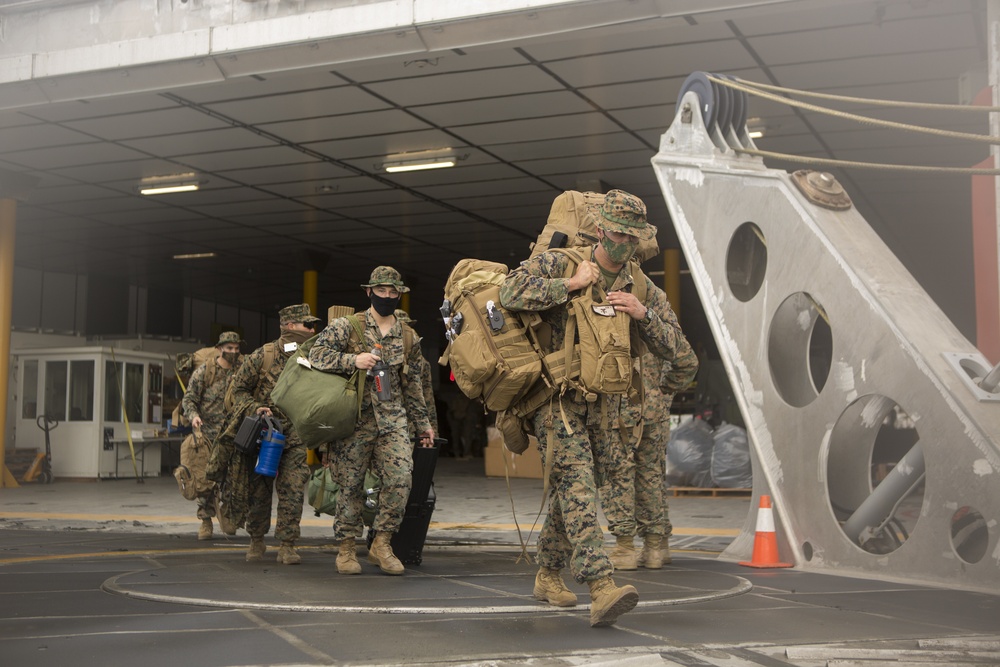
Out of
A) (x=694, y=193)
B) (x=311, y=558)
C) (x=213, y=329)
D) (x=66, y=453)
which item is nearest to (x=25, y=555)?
(x=311, y=558)

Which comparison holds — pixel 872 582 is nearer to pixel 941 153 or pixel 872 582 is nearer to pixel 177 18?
pixel 177 18

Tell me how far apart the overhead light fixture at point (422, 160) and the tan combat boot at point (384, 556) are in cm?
934

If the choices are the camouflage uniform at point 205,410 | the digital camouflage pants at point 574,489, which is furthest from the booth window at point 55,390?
the digital camouflage pants at point 574,489

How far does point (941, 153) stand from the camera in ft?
50.4

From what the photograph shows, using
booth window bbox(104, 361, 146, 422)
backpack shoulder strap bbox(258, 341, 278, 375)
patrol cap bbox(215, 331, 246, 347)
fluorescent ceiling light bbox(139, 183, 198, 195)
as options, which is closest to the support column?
fluorescent ceiling light bbox(139, 183, 198, 195)

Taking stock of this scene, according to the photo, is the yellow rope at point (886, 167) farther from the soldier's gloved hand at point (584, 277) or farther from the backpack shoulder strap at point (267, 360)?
the backpack shoulder strap at point (267, 360)

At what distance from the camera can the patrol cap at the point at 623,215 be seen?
203 inches

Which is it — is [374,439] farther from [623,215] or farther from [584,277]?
[623,215]

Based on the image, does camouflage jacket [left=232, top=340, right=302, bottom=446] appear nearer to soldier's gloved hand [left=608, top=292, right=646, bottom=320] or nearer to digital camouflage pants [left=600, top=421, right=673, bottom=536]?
digital camouflage pants [left=600, top=421, right=673, bottom=536]

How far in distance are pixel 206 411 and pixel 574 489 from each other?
603cm

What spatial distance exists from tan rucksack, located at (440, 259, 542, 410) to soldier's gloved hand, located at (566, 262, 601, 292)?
11.9 inches

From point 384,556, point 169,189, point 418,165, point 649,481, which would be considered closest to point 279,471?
point 384,556

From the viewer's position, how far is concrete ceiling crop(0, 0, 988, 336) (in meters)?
11.4

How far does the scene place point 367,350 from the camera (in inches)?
286
